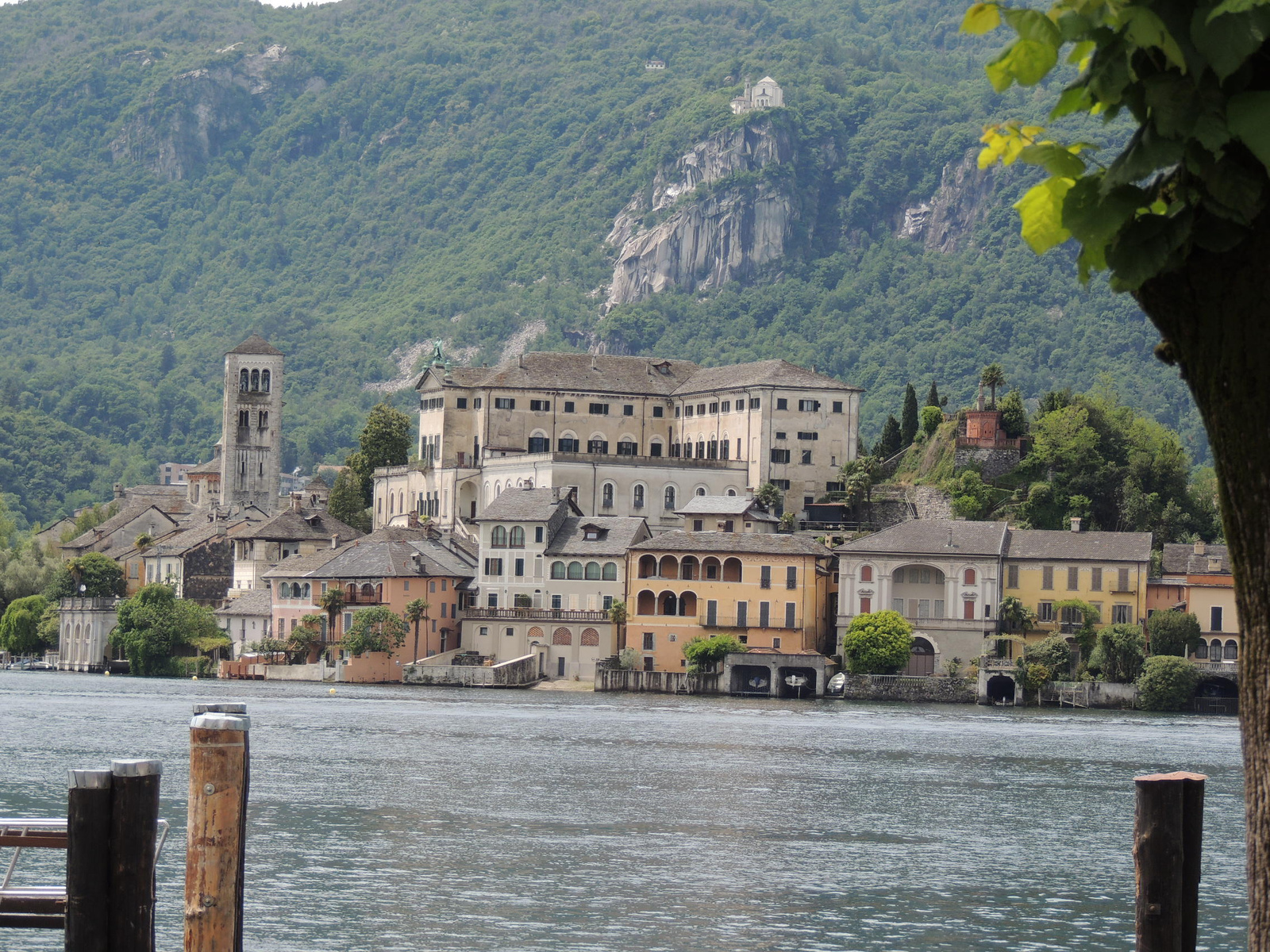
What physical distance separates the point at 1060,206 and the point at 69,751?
196ft

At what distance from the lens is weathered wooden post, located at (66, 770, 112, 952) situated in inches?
570

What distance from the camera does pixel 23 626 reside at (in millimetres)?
145375

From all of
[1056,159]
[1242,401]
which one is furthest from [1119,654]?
[1056,159]

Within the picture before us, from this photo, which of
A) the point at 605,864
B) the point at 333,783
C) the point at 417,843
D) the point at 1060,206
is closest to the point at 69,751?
the point at 333,783

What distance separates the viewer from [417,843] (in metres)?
45.1

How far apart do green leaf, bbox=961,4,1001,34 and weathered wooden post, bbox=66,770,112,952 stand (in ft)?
30.4

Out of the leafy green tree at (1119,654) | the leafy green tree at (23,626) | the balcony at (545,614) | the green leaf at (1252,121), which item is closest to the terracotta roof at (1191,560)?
the leafy green tree at (1119,654)

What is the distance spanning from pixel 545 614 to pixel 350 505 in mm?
42742

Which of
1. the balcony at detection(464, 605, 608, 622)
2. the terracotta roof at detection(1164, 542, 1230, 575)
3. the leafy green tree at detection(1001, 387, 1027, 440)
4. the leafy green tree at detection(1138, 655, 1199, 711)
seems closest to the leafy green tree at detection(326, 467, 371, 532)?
the balcony at detection(464, 605, 608, 622)

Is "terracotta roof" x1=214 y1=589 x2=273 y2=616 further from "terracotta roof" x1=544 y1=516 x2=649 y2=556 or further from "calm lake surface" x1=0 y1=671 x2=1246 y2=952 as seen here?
"calm lake surface" x1=0 y1=671 x2=1246 y2=952

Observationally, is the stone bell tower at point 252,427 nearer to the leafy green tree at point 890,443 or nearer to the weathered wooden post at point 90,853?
the leafy green tree at point 890,443

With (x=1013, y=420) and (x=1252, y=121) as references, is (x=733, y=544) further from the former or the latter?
(x=1252, y=121)

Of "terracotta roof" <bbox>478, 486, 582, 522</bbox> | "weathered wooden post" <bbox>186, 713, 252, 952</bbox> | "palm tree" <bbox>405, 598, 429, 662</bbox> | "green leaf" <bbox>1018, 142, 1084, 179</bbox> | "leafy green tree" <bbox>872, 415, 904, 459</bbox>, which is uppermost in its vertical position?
"leafy green tree" <bbox>872, 415, 904, 459</bbox>

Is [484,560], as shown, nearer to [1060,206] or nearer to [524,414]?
[524,414]
